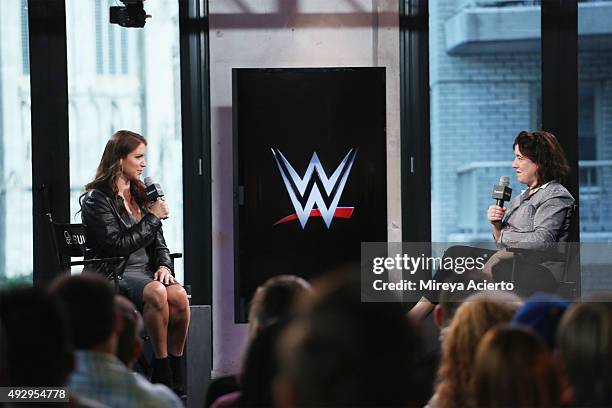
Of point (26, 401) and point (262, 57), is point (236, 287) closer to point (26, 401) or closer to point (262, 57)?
point (262, 57)

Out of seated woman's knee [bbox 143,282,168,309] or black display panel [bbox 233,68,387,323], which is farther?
black display panel [bbox 233,68,387,323]

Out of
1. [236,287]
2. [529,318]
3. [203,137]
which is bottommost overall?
[236,287]

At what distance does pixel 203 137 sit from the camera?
6.22m

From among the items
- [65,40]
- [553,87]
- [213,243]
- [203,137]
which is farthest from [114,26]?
[553,87]

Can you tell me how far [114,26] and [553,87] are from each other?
112 inches

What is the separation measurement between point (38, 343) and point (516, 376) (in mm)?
904

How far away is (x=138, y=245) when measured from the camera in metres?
5.11

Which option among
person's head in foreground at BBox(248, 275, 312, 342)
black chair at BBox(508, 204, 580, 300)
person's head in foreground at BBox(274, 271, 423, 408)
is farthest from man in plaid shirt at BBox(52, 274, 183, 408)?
black chair at BBox(508, 204, 580, 300)

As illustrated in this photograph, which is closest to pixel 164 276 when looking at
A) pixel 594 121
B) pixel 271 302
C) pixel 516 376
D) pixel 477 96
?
pixel 477 96

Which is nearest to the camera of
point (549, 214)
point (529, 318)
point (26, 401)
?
point (26, 401)

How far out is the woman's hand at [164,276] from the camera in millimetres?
5141

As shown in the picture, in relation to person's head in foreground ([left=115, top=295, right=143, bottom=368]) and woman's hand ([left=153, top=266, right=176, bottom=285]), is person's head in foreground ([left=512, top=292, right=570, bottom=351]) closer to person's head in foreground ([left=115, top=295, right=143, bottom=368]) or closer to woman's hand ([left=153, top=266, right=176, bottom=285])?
person's head in foreground ([left=115, top=295, right=143, bottom=368])

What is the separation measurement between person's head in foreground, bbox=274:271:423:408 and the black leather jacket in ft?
13.1

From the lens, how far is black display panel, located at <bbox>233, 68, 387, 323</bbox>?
602 cm
